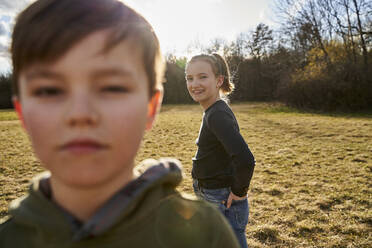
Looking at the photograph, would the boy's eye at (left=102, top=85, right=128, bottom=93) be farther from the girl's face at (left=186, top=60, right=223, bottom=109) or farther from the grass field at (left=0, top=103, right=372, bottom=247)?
the grass field at (left=0, top=103, right=372, bottom=247)

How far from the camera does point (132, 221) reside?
921 mm

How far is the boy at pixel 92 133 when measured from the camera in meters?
0.84

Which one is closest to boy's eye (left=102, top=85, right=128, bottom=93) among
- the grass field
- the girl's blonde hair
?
the girl's blonde hair

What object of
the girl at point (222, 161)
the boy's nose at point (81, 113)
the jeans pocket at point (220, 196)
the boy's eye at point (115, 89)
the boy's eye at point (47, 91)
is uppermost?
the boy's eye at point (47, 91)

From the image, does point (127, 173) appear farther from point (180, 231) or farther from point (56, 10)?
point (56, 10)

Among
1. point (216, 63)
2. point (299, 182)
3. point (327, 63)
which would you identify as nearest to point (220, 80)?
point (216, 63)

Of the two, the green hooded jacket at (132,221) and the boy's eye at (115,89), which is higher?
the boy's eye at (115,89)

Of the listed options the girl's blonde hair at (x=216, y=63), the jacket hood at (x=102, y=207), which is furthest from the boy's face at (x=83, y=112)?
the girl's blonde hair at (x=216, y=63)

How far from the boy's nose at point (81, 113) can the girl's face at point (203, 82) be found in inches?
67.5

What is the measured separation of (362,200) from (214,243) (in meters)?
4.72

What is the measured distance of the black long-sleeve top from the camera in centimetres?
210

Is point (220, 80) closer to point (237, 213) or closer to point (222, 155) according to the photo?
point (222, 155)

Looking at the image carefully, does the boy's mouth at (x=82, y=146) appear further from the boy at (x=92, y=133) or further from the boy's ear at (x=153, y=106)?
the boy's ear at (x=153, y=106)

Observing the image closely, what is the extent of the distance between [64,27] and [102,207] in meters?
0.61
